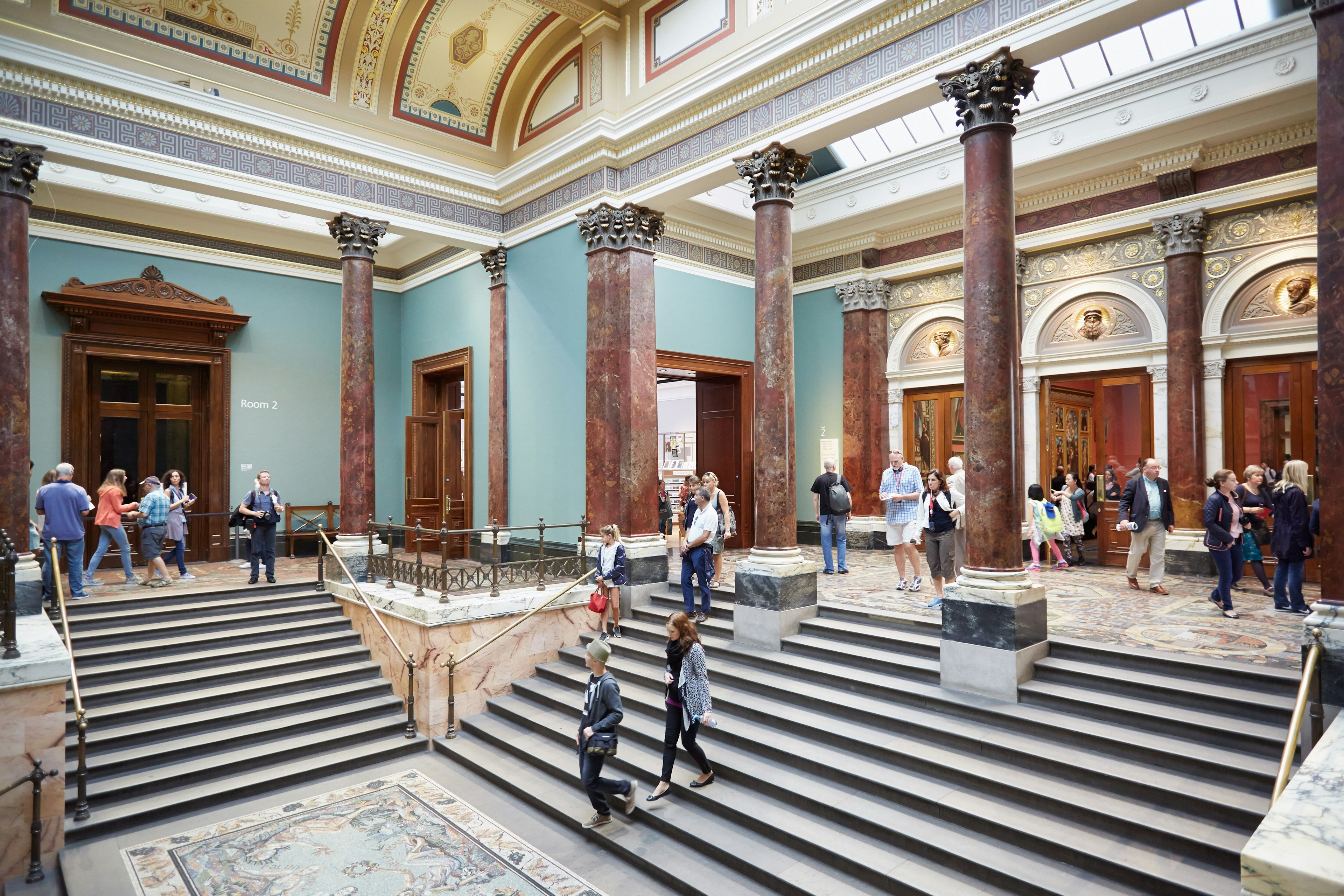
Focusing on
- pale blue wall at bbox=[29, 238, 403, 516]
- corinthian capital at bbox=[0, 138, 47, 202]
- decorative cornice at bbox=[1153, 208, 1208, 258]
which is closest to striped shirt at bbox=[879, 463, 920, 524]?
decorative cornice at bbox=[1153, 208, 1208, 258]

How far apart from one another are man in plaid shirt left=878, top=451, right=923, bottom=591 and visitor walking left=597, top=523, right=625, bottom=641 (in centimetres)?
318

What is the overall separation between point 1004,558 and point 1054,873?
94.3 inches

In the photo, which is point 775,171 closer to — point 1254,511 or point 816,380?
point 816,380

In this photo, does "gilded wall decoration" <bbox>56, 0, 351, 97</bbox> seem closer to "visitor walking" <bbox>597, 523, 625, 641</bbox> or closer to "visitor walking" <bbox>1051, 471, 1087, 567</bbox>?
"visitor walking" <bbox>597, 523, 625, 641</bbox>

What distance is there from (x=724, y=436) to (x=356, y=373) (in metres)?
6.42

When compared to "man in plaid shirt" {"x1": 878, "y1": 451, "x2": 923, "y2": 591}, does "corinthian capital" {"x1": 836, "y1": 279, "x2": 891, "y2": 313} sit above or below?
above

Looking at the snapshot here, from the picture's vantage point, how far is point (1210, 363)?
32.5ft

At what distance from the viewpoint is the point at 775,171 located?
26.4ft

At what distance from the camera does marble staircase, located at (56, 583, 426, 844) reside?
6469 millimetres

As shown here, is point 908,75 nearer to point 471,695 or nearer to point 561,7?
point 561,7

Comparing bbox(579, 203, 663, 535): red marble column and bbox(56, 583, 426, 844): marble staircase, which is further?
bbox(579, 203, 663, 535): red marble column

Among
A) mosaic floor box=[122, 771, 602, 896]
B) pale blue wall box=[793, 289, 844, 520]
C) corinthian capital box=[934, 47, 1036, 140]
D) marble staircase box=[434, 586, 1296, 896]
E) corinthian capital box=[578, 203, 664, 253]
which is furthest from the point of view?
pale blue wall box=[793, 289, 844, 520]

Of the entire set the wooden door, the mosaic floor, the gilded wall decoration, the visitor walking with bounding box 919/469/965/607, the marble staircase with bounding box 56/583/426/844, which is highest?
the gilded wall decoration

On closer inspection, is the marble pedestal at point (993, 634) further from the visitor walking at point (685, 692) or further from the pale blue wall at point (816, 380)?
the pale blue wall at point (816, 380)
